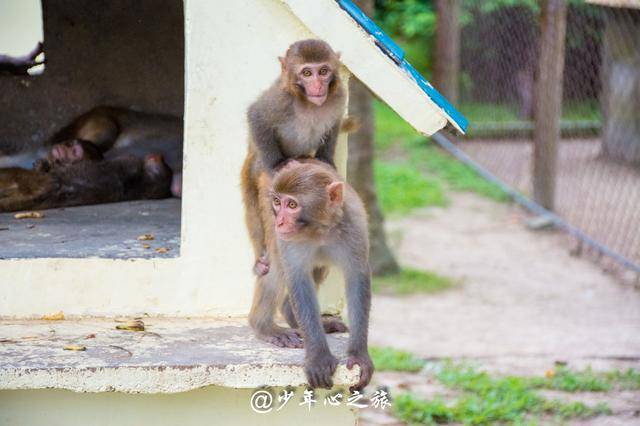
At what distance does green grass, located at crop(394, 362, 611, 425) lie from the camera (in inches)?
265

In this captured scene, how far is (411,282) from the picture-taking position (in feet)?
33.3

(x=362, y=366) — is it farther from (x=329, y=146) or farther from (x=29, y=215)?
(x=29, y=215)

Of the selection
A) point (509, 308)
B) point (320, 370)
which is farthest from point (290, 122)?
point (509, 308)

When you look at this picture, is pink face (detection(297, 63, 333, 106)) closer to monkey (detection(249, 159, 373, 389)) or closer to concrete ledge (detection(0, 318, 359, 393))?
monkey (detection(249, 159, 373, 389))

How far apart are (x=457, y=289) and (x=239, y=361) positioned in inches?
243

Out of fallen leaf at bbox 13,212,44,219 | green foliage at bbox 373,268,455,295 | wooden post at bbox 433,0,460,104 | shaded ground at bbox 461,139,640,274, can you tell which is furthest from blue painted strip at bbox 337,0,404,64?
wooden post at bbox 433,0,460,104

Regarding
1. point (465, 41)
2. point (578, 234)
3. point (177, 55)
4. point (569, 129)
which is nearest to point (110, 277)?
point (177, 55)

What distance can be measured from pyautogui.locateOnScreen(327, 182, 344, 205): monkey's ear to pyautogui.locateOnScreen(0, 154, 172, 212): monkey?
2.60 metres

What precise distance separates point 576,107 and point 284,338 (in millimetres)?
12160

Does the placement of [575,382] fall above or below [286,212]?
below

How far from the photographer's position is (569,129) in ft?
50.6

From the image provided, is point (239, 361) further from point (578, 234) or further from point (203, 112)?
point (578, 234)

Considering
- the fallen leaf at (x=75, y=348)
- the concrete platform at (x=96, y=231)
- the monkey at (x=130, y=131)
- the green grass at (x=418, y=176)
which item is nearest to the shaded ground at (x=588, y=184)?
the green grass at (x=418, y=176)

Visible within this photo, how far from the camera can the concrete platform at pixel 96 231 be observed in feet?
15.4
